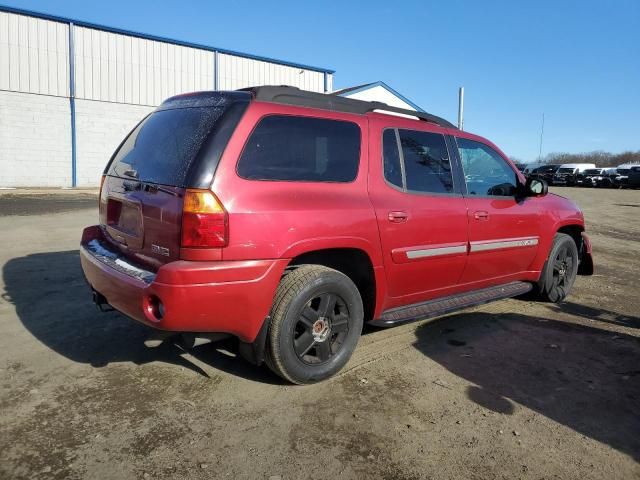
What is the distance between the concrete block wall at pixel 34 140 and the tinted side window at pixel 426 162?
773 inches

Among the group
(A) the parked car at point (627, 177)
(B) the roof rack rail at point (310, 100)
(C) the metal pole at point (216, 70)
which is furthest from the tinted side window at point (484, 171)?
(A) the parked car at point (627, 177)

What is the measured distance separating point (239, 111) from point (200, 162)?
1.37 ft

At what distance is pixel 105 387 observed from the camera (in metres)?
3.23

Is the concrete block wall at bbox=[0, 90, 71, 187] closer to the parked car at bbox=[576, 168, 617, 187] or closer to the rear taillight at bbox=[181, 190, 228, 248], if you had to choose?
the rear taillight at bbox=[181, 190, 228, 248]

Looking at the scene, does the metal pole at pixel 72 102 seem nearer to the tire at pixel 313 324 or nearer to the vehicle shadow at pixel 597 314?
the vehicle shadow at pixel 597 314

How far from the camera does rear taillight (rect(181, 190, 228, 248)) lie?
278cm

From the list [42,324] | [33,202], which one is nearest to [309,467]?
[42,324]

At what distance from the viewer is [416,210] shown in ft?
12.4

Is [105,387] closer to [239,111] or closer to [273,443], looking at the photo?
[273,443]

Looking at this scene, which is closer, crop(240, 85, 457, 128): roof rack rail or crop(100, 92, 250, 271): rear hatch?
crop(100, 92, 250, 271): rear hatch

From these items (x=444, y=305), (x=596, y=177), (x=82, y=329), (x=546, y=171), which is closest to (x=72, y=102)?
(x=82, y=329)

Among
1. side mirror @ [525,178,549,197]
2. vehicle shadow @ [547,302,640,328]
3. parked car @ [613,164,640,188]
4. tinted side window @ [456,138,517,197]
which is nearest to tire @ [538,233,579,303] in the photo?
vehicle shadow @ [547,302,640,328]

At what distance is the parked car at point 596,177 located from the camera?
36750 millimetres

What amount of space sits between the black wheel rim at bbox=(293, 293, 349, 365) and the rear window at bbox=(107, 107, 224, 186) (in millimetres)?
1167
